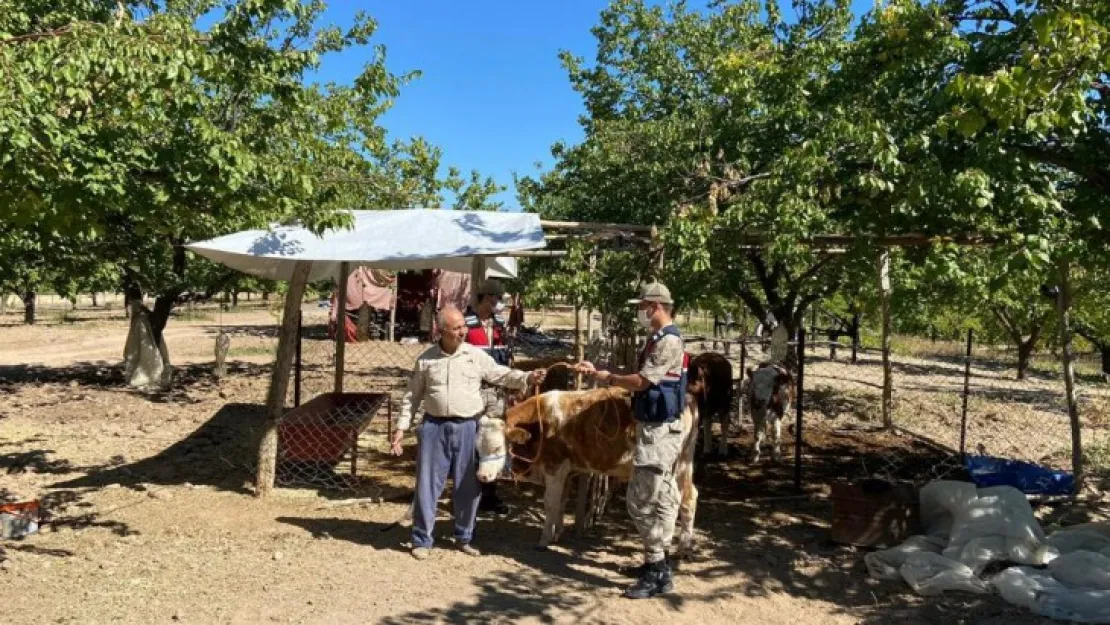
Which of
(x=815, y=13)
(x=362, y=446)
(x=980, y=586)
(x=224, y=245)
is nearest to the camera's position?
(x=980, y=586)

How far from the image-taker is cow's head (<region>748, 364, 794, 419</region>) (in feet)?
30.4

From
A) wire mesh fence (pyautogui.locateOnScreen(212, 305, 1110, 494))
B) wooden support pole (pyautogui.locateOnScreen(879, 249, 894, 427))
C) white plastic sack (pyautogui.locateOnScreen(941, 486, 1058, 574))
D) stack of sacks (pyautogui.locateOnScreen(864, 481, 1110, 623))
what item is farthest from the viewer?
wooden support pole (pyautogui.locateOnScreen(879, 249, 894, 427))

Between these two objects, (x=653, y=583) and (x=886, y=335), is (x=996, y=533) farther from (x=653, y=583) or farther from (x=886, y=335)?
(x=886, y=335)

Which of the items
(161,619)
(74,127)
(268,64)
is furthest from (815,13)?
(161,619)

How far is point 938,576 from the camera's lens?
558 cm

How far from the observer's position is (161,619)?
15.6 ft

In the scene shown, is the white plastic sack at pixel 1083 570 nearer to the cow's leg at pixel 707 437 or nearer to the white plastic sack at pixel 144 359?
the cow's leg at pixel 707 437

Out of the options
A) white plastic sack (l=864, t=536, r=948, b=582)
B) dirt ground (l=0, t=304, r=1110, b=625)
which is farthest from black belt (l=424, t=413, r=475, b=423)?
white plastic sack (l=864, t=536, r=948, b=582)

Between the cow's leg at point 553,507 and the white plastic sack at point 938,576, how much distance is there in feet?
8.25

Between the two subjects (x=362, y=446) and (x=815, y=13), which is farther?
(x=815, y=13)

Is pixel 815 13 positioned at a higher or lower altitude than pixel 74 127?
higher

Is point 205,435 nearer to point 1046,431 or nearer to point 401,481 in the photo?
point 401,481

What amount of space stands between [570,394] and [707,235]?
162cm

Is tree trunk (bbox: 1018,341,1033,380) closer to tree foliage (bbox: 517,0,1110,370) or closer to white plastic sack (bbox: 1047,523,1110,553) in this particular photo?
tree foliage (bbox: 517,0,1110,370)
